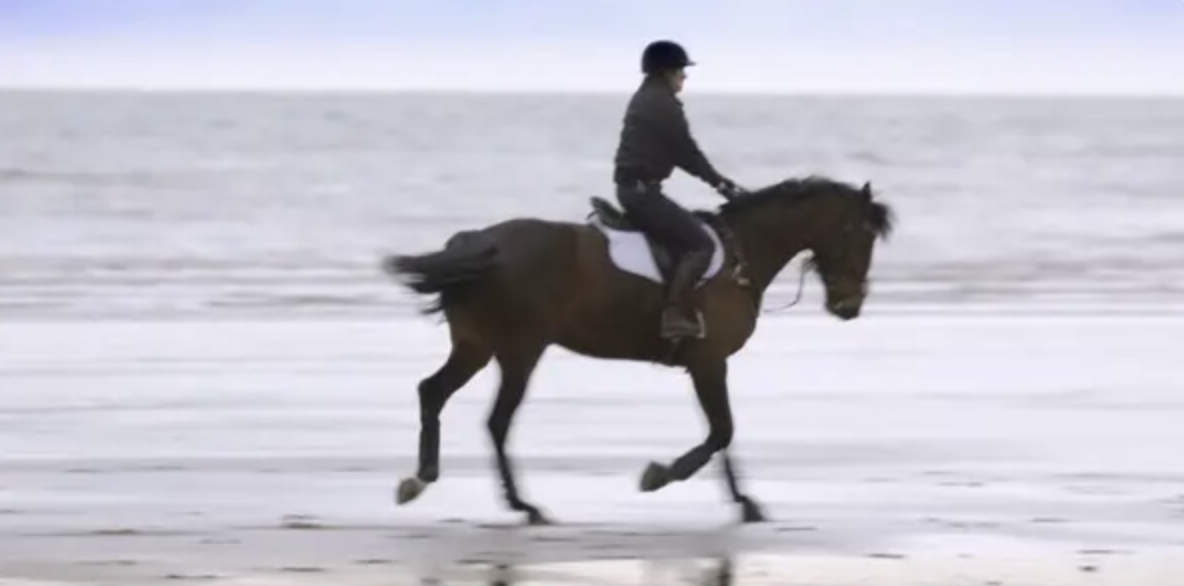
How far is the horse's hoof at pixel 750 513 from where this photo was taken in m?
12.0

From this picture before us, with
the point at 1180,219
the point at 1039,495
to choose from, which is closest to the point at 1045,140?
the point at 1180,219

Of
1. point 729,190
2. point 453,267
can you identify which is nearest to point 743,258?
point 729,190

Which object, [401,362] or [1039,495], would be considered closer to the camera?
[1039,495]

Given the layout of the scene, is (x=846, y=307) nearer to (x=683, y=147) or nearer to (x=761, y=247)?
(x=761, y=247)

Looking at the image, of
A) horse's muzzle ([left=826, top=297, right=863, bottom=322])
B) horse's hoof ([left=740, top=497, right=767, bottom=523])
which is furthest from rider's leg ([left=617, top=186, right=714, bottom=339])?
horse's muzzle ([left=826, top=297, right=863, bottom=322])

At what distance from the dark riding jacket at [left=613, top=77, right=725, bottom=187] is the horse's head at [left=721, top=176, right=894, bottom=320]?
562mm

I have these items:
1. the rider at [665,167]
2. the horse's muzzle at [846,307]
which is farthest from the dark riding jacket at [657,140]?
the horse's muzzle at [846,307]

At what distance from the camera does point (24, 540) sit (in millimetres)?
10914

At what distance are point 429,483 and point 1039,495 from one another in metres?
3.01

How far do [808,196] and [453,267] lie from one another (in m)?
2.01

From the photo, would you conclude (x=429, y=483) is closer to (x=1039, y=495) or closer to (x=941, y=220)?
(x=1039, y=495)

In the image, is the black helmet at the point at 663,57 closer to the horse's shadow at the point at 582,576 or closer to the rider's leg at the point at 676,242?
the rider's leg at the point at 676,242

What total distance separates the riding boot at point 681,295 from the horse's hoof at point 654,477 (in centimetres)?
64

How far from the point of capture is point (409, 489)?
1188cm
